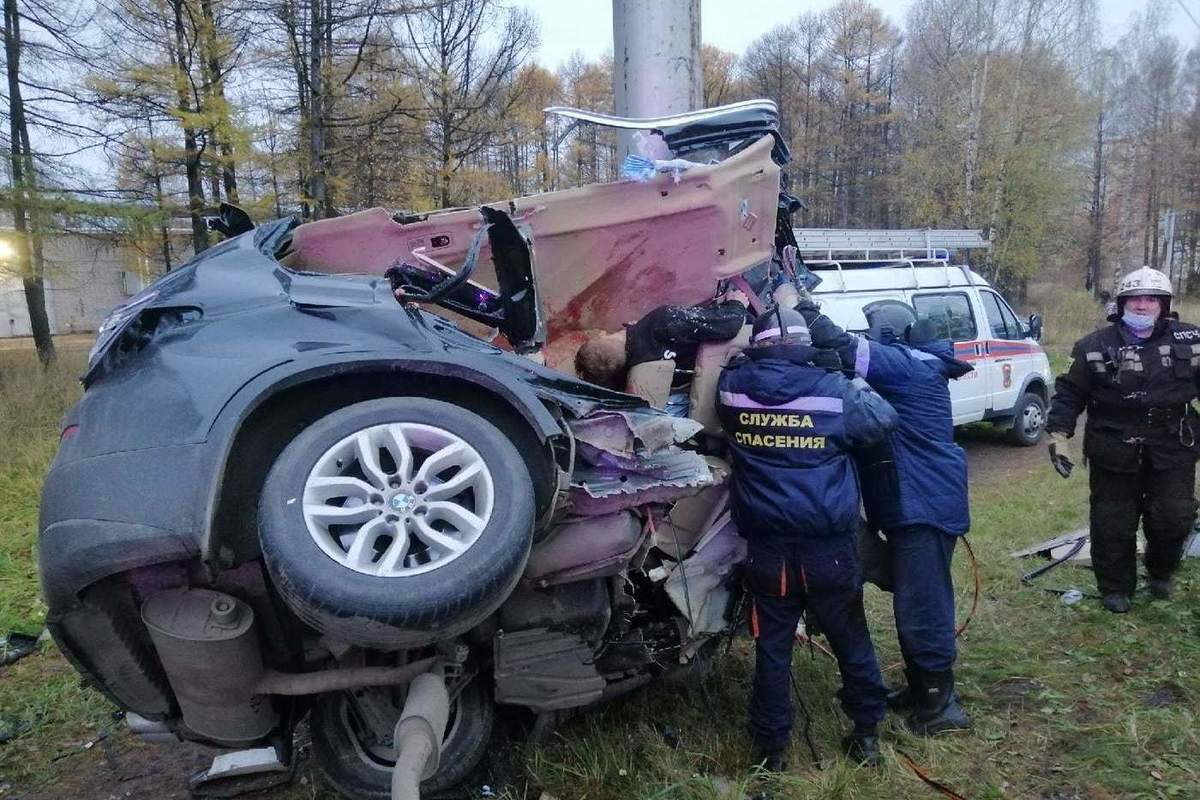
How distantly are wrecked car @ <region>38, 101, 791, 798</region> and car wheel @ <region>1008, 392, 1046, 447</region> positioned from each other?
8369mm

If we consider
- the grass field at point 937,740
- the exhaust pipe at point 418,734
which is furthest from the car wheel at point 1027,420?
the exhaust pipe at point 418,734

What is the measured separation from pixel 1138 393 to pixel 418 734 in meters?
4.25

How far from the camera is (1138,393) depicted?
459 cm

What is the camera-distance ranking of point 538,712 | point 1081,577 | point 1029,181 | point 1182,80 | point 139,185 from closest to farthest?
point 538,712 < point 1081,577 < point 139,185 < point 1029,181 < point 1182,80

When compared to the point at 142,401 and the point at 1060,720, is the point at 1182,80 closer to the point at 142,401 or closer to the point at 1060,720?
the point at 1060,720

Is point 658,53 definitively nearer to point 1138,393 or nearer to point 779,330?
point 779,330

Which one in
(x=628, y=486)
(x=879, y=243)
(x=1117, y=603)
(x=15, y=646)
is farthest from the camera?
(x=879, y=243)

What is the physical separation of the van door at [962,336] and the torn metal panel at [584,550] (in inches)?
298

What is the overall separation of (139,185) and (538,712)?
13.3 meters

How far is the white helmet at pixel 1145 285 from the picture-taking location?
452 centimetres

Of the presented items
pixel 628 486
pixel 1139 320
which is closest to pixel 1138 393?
pixel 1139 320

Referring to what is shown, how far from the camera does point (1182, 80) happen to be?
113 ft

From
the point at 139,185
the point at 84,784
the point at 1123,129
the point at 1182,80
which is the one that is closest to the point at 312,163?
the point at 139,185

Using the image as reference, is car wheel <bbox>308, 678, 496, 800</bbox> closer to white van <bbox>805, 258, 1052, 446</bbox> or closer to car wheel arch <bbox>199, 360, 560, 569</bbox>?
car wheel arch <bbox>199, 360, 560, 569</bbox>
